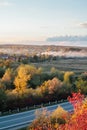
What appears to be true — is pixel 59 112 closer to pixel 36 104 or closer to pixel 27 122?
pixel 27 122

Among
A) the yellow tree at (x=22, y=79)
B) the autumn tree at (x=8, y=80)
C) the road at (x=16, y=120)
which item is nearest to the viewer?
the road at (x=16, y=120)

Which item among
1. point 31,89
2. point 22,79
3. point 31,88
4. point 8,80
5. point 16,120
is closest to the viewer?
point 16,120

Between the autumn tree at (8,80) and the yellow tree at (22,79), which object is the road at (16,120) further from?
the autumn tree at (8,80)

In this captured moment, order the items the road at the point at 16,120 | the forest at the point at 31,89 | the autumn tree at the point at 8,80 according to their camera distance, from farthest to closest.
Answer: the autumn tree at the point at 8,80, the forest at the point at 31,89, the road at the point at 16,120

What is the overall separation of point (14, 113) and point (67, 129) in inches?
1417

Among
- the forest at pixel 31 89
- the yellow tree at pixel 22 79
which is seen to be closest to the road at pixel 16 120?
the forest at pixel 31 89

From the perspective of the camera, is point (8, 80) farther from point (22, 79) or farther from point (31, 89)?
point (31, 89)

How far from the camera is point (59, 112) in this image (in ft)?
157

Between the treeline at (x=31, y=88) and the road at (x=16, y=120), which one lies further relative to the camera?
the treeline at (x=31, y=88)

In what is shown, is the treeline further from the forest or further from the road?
the road

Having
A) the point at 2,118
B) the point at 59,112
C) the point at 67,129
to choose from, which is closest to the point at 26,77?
the point at 2,118

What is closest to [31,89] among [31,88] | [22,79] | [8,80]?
[31,88]

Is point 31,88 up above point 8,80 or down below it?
below

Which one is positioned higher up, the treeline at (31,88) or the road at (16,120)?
the treeline at (31,88)
